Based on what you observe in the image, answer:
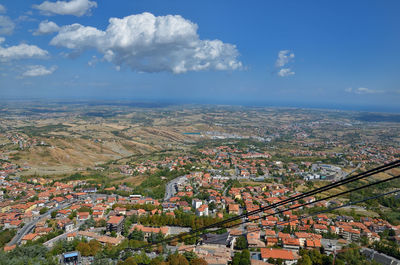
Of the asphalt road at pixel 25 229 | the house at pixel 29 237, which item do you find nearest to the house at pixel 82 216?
the asphalt road at pixel 25 229

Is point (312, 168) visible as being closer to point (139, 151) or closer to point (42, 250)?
point (139, 151)

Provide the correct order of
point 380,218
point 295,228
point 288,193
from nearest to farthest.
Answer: point 295,228, point 380,218, point 288,193

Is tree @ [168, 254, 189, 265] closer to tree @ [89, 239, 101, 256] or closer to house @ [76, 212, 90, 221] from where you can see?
tree @ [89, 239, 101, 256]

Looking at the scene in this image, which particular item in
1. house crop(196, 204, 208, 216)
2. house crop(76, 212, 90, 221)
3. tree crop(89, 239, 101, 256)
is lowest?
house crop(76, 212, 90, 221)

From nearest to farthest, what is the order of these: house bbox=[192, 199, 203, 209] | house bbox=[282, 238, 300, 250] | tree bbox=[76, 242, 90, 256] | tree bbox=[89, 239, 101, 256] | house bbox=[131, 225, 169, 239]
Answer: tree bbox=[76, 242, 90, 256] → tree bbox=[89, 239, 101, 256] → house bbox=[282, 238, 300, 250] → house bbox=[131, 225, 169, 239] → house bbox=[192, 199, 203, 209]

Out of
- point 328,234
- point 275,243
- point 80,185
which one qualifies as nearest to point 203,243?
point 275,243

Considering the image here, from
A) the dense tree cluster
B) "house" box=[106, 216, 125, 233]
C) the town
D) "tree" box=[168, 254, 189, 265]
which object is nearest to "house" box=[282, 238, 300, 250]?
the town

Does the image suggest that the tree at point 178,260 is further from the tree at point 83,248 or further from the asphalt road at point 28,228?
the asphalt road at point 28,228
